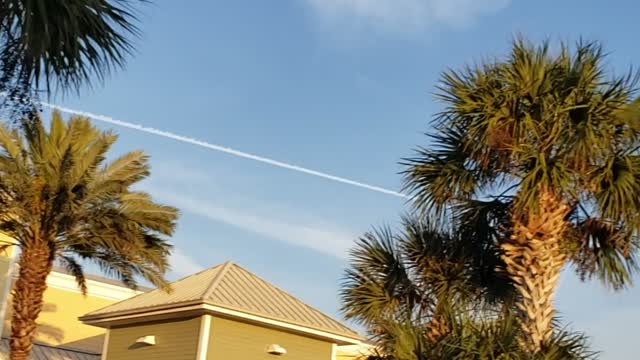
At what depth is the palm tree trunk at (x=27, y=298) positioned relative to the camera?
18.2 meters

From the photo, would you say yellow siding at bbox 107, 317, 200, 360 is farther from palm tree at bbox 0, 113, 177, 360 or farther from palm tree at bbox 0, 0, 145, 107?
palm tree at bbox 0, 0, 145, 107

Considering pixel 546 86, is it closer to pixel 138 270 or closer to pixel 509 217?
pixel 509 217

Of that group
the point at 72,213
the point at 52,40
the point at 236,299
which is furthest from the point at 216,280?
the point at 52,40

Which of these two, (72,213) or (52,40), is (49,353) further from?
(52,40)

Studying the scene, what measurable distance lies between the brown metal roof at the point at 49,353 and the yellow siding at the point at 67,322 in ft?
9.92

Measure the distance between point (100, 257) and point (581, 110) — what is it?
1112 cm

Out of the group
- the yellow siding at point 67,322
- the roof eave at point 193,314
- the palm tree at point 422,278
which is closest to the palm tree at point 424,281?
the palm tree at point 422,278

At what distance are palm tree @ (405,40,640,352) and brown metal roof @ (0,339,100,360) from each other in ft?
51.9

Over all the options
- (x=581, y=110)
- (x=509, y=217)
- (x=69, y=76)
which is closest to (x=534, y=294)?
(x=509, y=217)

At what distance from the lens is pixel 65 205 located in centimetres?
1823

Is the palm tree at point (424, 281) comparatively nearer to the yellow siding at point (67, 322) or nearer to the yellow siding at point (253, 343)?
the yellow siding at point (253, 343)

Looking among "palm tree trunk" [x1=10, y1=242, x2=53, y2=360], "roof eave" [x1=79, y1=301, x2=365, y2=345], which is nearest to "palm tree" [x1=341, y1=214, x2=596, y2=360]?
"roof eave" [x1=79, y1=301, x2=365, y2=345]

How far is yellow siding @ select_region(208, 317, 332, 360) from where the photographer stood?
2112 cm

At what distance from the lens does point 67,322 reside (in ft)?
105
